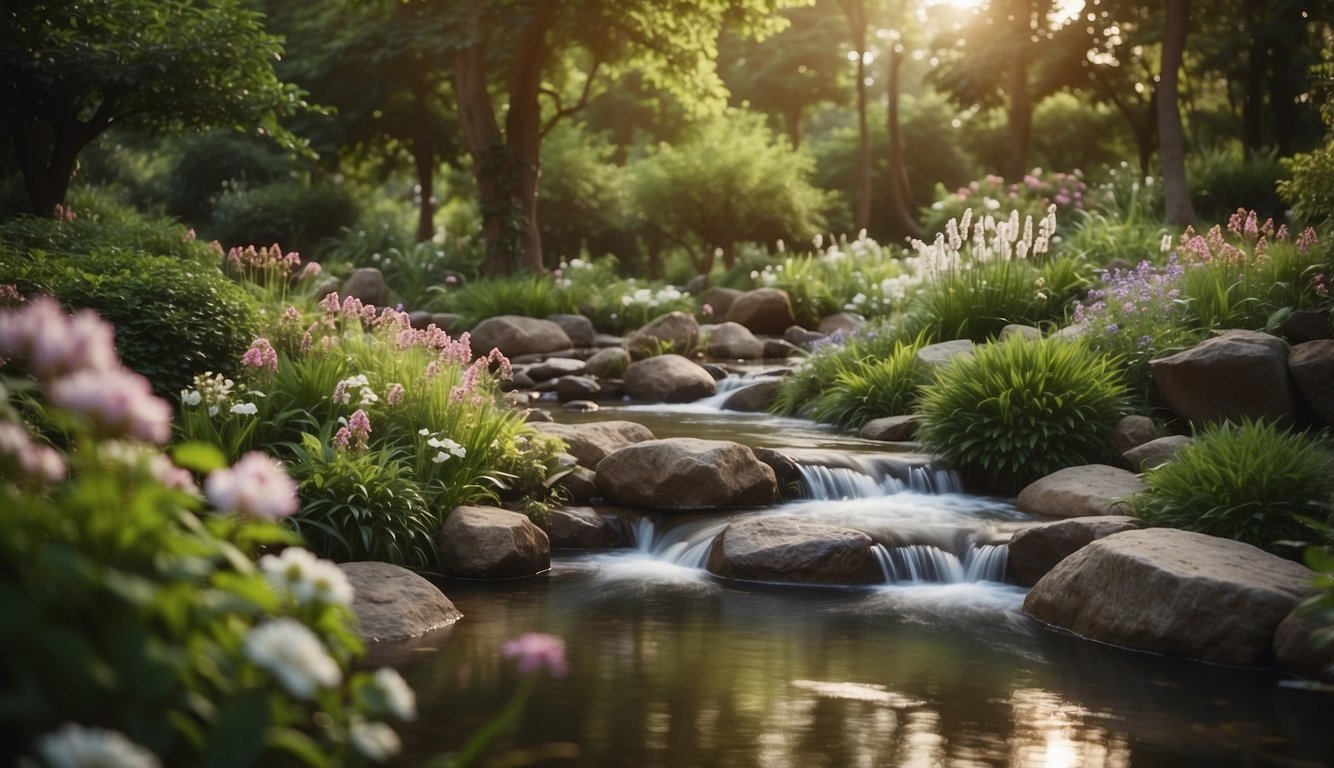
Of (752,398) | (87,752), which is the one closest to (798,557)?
(87,752)

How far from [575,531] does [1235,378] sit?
4.98 metres

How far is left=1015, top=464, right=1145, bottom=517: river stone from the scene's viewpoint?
880 cm

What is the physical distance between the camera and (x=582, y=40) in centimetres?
2336

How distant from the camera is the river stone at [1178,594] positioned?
6.42m

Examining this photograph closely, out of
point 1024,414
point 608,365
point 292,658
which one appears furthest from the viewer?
point 608,365

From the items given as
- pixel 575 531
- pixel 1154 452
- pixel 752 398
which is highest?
pixel 752 398

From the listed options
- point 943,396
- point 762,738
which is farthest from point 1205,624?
point 943,396

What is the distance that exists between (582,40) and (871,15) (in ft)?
56.0

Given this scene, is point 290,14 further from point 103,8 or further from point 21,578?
point 21,578

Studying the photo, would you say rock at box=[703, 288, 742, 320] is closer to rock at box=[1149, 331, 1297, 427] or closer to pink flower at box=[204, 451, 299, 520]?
rock at box=[1149, 331, 1297, 427]

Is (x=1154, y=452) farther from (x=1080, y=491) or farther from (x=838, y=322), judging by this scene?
(x=838, y=322)

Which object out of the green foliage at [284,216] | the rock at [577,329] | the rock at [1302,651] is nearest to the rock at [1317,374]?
the rock at [1302,651]

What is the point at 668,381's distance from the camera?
15.3 meters

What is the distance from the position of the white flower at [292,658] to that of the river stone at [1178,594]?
5202mm
